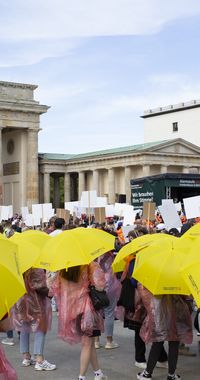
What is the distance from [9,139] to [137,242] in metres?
59.0

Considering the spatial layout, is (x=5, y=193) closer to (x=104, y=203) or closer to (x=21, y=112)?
(x=21, y=112)

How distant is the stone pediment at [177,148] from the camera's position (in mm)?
64625

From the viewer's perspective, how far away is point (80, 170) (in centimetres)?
6962

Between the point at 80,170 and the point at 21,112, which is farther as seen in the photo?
the point at 80,170

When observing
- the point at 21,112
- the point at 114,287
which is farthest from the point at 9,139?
the point at 114,287

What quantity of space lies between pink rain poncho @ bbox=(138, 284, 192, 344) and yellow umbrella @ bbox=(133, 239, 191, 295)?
0.52 metres

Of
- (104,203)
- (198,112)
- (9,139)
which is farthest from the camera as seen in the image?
(198,112)

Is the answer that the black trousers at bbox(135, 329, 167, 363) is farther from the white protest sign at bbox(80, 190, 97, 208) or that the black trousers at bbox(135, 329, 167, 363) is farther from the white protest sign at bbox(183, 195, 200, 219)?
the white protest sign at bbox(80, 190, 97, 208)

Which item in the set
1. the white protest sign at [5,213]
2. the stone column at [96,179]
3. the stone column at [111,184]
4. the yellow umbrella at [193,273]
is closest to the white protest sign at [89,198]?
the white protest sign at [5,213]

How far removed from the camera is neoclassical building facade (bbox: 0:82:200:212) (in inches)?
2394

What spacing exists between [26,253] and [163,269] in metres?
1.81

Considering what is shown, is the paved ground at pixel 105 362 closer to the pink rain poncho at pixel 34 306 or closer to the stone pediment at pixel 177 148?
the pink rain poncho at pixel 34 306

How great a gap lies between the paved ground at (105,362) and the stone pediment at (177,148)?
2129 inches

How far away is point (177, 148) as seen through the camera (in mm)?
66875
